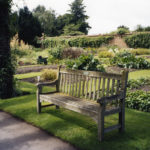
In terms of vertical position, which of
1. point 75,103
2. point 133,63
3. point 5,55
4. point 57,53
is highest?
point 5,55

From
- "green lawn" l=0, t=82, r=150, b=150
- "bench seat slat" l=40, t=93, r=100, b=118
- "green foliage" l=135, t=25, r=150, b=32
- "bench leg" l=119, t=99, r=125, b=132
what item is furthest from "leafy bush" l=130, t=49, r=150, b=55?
"bench leg" l=119, t=99, r=125, b=132

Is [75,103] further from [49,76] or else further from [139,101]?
[49,76]

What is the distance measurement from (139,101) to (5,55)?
405cm

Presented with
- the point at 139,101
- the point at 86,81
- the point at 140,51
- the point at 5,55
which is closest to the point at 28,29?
the point at 140,51

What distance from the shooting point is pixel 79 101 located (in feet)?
14.2

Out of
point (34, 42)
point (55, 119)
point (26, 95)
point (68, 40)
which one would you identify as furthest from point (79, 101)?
point (34, 42)

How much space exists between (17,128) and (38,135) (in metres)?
0.60

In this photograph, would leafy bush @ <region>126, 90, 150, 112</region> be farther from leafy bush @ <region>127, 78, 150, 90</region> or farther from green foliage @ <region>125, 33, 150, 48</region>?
green foliage @ <region>125, 33, 150, 48</region>

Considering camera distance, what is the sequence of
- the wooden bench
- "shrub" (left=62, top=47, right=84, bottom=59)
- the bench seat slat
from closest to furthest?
1. the wooden bench
2. the bench seat slat
3. "shrub" (left=62, top=47, right=84, bottom=59)

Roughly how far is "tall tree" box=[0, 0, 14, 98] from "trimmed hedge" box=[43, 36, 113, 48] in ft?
67.4

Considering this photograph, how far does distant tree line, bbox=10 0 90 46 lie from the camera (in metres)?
30.9

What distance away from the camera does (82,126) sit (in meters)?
4.29

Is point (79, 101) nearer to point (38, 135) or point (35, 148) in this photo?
point (38, 135)

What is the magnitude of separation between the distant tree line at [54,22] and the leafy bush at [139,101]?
26.1 meters
